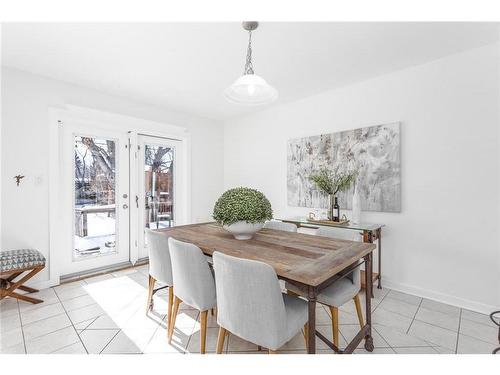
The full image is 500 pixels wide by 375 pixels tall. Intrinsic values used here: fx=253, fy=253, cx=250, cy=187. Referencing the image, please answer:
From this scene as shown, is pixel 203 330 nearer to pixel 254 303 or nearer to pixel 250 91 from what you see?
pixel 254 303

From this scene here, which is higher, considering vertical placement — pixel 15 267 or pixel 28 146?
pixel 28 146

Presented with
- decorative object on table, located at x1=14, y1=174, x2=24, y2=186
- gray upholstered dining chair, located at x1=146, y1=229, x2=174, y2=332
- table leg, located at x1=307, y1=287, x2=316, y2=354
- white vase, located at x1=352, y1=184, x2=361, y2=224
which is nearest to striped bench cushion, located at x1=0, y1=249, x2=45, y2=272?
decorative object on table, located at x1=14, y1=174, x2=24, y2=186

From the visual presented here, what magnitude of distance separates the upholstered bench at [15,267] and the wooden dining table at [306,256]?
147 centimetres

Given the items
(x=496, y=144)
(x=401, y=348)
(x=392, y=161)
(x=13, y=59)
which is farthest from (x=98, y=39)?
(x=496, y=144)

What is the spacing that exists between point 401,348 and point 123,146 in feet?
12.9

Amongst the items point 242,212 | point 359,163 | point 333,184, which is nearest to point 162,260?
point 242,212

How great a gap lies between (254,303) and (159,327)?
131cm

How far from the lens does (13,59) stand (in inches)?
102

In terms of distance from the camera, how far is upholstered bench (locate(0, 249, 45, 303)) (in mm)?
2350

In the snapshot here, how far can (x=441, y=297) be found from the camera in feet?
8.53

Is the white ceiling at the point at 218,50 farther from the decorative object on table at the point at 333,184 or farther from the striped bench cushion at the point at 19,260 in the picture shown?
the striped bench cushion at the point at 19,260

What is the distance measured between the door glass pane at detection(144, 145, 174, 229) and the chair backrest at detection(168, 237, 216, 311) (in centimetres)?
254

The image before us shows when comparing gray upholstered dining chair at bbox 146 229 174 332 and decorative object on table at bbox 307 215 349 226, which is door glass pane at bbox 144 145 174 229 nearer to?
gray upholstered dining chair at bbox 146 229 174 332

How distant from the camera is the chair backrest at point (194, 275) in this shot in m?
1.64
